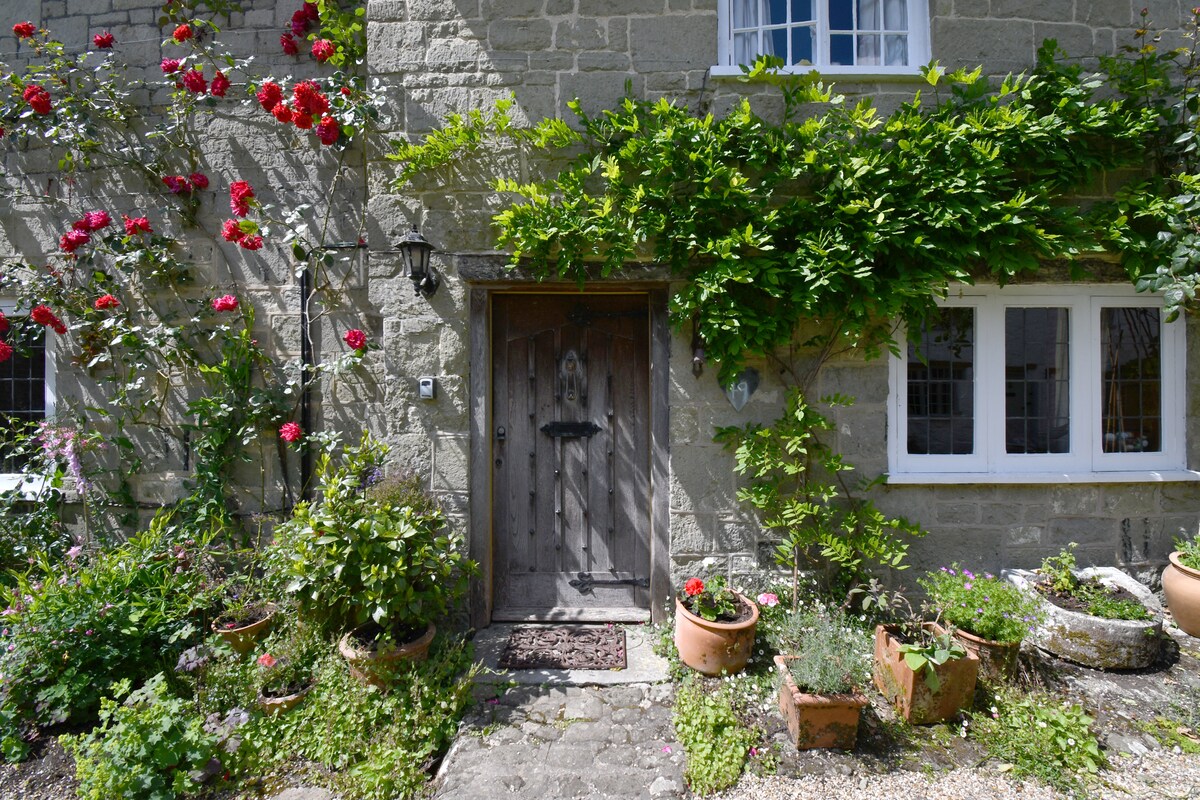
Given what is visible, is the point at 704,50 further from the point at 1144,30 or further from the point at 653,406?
the point at 1144,30

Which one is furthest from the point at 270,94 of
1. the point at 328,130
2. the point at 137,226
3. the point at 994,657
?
the point at 994,657

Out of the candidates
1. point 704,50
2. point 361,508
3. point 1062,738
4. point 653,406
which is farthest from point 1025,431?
point 361,508

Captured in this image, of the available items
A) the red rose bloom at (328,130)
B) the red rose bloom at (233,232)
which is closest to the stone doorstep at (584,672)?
the red rose bloom at (233,232)

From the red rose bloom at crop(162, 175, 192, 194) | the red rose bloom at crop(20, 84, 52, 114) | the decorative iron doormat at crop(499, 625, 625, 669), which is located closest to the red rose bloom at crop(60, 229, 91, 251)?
the red rose bloom at crop(162, 175, 192, 194)

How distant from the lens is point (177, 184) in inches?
163

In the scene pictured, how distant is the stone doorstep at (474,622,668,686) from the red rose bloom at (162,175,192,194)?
150 inches

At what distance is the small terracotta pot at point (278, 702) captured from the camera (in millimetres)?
2863

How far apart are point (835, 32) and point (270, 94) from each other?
3740mm

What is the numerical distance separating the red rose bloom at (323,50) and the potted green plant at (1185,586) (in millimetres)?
6532

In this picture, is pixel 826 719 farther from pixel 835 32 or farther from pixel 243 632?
pixel 835 32

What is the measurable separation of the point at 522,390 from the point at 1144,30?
455cm

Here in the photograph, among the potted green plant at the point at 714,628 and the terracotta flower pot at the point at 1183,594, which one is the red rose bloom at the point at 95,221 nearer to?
the potted green plant at the point at 714,628

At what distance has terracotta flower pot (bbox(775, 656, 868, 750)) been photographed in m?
2.60

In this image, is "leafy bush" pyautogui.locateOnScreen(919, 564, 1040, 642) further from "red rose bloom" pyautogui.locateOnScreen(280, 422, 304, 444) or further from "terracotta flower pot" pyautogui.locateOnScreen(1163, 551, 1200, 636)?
"red rose bloom" pyautogui.locateOnScreen(280, 422, 304, 444)
